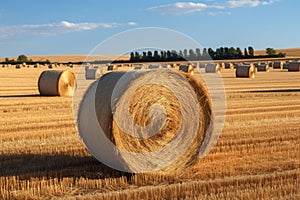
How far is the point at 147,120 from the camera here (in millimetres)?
7375

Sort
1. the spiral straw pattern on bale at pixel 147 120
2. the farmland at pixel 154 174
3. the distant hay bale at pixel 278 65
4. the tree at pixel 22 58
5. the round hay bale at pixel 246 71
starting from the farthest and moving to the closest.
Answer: the tree at pixel 22 58
the distant hay bale at pixel 278 65
the round hay bale at pixel 246 71
the spiral straw pattern on bale at pixel 147 120
the farmland at pixel 154 174

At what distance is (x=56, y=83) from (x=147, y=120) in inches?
497

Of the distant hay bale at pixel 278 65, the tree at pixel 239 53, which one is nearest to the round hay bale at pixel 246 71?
the distant hay bale at pixel 278 65

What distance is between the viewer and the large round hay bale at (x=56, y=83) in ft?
63.7

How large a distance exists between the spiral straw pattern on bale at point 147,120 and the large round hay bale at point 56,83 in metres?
11.9

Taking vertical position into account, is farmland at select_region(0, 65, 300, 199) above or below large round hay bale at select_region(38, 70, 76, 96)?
below

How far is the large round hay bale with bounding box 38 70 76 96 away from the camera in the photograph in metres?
19.4

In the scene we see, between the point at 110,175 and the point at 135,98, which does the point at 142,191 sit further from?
the point at 135,98

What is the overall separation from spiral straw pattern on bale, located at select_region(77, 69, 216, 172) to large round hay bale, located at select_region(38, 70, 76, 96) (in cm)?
1190

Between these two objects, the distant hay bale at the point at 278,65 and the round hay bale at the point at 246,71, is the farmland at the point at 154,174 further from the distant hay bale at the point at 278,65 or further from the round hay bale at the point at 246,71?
the distant hay bale at the point at 278,65

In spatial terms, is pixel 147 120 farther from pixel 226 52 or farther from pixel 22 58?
pixel 22 58

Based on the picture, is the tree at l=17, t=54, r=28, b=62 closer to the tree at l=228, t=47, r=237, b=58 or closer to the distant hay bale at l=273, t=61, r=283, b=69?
the tree at l=228, t=47, r=237, b=58

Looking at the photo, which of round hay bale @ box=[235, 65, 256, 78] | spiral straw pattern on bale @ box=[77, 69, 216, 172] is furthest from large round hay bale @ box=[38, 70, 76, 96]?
round hay bale @ box=[235, 65, 256, 78]

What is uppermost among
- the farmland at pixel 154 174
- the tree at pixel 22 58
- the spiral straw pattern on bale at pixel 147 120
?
the tree at pixel 22 58
